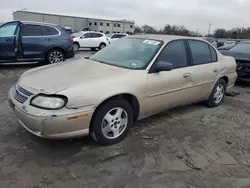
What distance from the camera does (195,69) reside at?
4.35 meters

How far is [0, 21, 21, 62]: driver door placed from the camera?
7.86 meters

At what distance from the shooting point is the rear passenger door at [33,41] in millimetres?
8242

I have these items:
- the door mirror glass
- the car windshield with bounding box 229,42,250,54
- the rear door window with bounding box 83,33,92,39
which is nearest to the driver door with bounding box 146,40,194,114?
the car windshield with bounding box 229,42,250,54

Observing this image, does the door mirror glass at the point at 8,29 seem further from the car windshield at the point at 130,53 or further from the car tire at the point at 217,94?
the car tire at the point at 217,94

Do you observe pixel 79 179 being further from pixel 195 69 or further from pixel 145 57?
pixel 195 69

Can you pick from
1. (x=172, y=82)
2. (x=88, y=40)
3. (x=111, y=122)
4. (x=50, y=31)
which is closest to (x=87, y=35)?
(x=88, y=40)

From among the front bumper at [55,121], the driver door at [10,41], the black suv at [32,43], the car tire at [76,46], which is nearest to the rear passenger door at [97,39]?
the car tire at [76,46]

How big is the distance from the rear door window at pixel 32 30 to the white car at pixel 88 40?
8.65 metres

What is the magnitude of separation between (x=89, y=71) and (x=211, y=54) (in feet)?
9.12

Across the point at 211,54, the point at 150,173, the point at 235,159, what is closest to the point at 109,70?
the point at 150,173

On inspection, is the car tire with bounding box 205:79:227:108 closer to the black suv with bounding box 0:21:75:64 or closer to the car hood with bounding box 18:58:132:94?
the car hood with bounding box 18:58:132:94

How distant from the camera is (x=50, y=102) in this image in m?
2.75

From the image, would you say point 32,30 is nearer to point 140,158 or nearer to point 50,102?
point 50,102

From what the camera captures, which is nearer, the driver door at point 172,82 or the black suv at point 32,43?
the driver door at point 172,82
